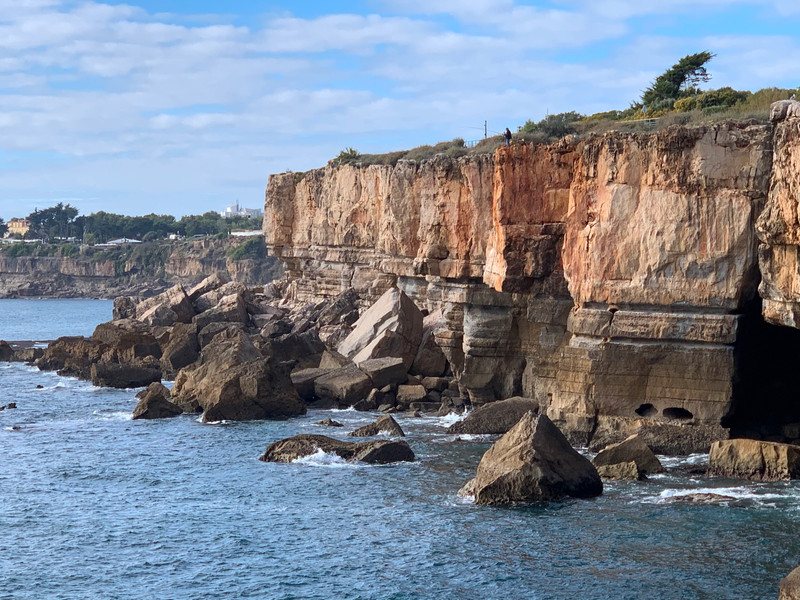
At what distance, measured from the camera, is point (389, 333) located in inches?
1678

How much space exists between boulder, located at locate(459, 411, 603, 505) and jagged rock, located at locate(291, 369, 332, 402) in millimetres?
17308

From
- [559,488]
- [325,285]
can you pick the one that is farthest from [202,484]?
[325,285]

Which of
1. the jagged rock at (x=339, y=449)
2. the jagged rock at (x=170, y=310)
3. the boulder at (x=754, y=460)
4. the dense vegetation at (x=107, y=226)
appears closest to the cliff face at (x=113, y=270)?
the dense vegetation at (x=107, y=226)

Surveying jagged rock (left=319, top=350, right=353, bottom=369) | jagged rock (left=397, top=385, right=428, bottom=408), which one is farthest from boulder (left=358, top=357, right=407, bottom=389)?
jagged rock (left=319, top=350, right=353, bottom=369)

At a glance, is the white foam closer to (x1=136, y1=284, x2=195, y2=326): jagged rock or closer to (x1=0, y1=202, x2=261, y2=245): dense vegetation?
(x1=136, y1=284, x2=195, y2=326): jagged rock

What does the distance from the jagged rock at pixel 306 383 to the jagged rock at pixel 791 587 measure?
26.3 m

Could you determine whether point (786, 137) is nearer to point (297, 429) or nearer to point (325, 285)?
point (297, 429)

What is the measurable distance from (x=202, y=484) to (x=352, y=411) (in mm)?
11517

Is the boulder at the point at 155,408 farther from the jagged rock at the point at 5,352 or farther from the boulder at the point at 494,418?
the jagged rock at the point at 5,352

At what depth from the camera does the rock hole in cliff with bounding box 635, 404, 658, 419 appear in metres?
29.7

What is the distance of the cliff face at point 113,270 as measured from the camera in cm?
15375

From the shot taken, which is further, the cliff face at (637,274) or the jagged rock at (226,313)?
the jagged rock at (226,313)

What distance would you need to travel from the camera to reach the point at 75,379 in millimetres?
53906

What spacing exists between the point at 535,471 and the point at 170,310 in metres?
40.9
